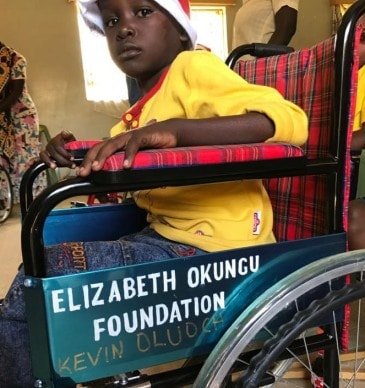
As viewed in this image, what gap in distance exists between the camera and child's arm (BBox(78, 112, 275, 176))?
0.64 m

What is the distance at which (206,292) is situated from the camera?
70 cm

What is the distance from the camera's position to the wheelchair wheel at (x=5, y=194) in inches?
135

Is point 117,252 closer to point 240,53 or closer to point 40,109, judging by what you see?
point 240,53

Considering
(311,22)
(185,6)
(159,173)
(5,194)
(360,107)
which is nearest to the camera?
(159,173)

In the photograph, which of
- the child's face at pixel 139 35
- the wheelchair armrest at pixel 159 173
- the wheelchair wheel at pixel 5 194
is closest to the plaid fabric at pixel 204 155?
the wheelchair armrest at pixel 159 173

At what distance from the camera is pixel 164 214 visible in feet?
2.93

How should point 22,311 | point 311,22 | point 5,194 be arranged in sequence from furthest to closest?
point 311,22
point 5,194
point 22,311

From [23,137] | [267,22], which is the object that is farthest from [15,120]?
[267,22]

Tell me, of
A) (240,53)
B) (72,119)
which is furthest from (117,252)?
(72,119)

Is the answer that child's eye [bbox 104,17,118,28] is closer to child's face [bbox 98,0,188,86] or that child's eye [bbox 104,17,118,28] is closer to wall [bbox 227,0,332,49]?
child's face [bbox 98,0,188,86]

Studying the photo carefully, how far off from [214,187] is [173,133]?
194mm

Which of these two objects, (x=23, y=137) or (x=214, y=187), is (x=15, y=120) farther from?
(x=214, y=187)

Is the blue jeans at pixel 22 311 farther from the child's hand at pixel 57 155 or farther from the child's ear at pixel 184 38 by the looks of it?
the child's ear at pixel 184 38

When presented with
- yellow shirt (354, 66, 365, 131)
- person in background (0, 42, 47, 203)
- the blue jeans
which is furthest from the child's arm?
person in background (0, 42, 47, 203)
